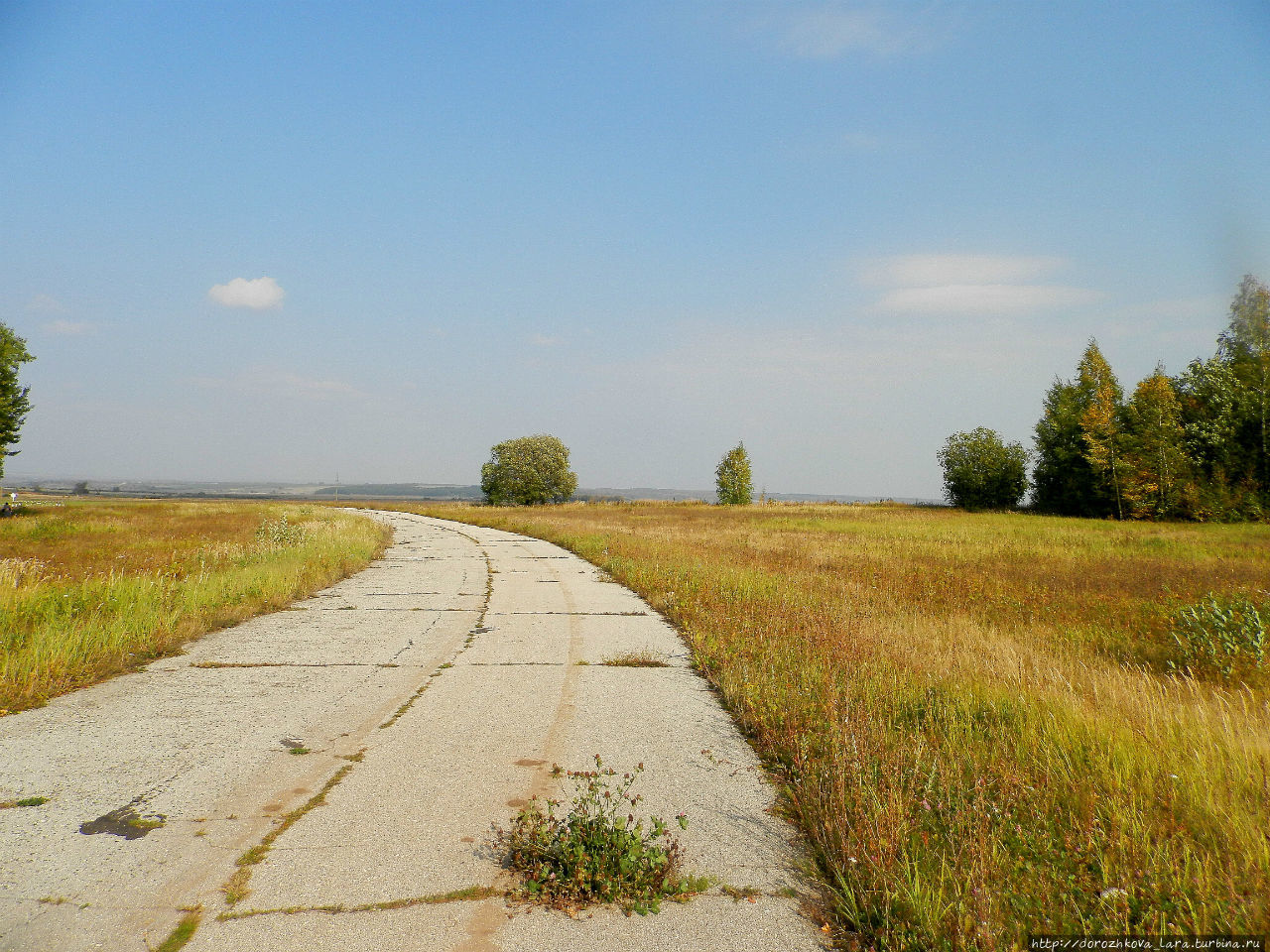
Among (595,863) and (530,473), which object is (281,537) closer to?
(595,863)

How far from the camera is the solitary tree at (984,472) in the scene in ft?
205

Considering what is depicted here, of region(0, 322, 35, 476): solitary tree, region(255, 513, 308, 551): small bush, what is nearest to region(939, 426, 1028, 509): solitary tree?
region(255, 513, 308, 551): small bush

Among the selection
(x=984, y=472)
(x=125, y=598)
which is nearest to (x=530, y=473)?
(x=984, y=472)

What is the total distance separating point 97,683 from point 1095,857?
357 inches

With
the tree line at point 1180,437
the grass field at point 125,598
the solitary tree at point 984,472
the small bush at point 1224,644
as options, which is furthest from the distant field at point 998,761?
the solitary tree at point 984,472

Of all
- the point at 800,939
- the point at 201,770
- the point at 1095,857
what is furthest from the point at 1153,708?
the point at 201,770

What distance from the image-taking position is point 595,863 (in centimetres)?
316

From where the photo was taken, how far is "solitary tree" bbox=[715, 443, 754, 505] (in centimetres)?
8406

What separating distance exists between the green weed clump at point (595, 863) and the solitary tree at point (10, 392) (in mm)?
54186

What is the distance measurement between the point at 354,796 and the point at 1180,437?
A: 56727 millimetres

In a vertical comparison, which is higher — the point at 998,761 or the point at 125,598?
the point at 125,598

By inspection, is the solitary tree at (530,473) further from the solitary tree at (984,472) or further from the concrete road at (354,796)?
the concrete road at (354,796)

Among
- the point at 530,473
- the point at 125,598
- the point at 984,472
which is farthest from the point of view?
the point at 530,473

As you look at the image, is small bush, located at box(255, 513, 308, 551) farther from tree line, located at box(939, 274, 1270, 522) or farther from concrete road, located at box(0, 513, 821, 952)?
tree line, located at box(939, 274, 1270, 522)
